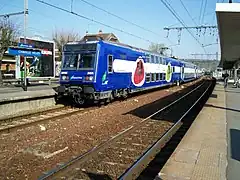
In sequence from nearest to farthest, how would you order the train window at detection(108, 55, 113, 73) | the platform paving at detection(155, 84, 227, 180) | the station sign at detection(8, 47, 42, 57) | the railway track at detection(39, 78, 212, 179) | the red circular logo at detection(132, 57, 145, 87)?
the platform paving at detection(155, 84, 227, 180)
the railway track at detection(39, 78, 212, 179)
the train window at detection(108, 55, 113, 73)
the red circular logo at detection(132, 57, 145, 87)
the station sign at detection(8, 47, 42, 57)

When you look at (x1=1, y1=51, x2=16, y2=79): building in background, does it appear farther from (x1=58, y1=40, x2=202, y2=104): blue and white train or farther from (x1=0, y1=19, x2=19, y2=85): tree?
(x1=58, y1=40, x2=202, y2=104): blue and white train

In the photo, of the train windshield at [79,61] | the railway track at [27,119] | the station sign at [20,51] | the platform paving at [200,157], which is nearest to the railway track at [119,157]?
the platform paving at [200,157]

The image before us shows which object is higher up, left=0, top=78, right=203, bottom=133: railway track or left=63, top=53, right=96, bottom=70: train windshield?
left=63, top=53, right=96, bottom=70: train windshield

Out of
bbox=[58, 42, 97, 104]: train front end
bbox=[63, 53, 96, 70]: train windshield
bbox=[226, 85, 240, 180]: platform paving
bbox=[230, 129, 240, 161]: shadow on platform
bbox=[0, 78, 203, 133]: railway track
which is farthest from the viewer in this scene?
bbox=[63, 53, 96, 70]: train windshield

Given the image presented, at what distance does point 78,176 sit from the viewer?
6172 mm

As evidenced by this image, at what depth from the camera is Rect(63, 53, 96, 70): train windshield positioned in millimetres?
15000

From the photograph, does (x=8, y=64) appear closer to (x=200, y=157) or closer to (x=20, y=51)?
(x=20, y=51)

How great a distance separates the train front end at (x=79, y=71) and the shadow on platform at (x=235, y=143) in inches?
281

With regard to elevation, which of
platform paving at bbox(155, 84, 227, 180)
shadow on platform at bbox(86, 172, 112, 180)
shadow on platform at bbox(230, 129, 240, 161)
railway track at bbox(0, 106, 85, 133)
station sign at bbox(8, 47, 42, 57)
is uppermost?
station sign at bbox(8, 47, 42, 57)

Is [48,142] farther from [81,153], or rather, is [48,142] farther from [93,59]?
[93,59]

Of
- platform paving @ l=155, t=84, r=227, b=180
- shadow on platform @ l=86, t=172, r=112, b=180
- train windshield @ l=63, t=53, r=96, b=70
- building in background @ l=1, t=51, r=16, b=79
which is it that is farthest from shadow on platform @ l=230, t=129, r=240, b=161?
building in background @ l=1, t=51, r=16, b=79

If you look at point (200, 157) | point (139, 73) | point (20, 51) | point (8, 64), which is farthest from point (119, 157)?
point (8, 64)

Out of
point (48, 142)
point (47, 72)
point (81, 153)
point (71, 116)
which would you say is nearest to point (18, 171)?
point (81, 153)

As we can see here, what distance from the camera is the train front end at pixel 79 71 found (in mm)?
14887
